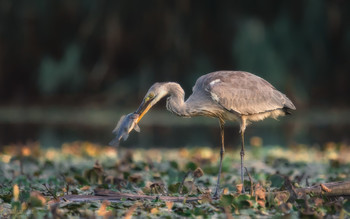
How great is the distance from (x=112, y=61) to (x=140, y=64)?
86 cm

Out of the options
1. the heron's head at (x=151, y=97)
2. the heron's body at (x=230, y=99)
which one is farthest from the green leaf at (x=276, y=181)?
the heron's head at (x=151, y=97)

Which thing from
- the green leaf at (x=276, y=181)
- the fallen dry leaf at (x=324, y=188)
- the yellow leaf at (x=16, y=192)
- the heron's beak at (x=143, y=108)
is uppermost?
the heron's beak at (x=143, y=108)

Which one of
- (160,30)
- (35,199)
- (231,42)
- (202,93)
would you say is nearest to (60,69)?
(160,30)

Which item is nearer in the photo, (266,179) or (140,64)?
(266,179)

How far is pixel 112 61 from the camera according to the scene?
53.8 feet

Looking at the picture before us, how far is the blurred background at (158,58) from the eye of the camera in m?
14.6

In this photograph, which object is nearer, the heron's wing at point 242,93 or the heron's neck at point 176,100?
the heron's neck at point 176,100

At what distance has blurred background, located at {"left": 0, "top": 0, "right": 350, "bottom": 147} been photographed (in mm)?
14555

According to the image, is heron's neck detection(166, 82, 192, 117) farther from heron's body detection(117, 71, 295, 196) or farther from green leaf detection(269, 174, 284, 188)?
green leaf detection(269, 174, 284, 188)

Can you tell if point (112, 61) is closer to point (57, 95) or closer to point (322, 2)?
point (57, 95)

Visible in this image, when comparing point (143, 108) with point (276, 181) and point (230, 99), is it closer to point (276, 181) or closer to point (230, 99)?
point (230, 99)

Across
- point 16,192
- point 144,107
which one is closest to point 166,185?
point 144,107

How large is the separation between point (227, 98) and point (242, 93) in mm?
172

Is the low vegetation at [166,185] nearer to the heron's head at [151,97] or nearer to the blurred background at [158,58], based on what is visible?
the heron's head at [151,97]
